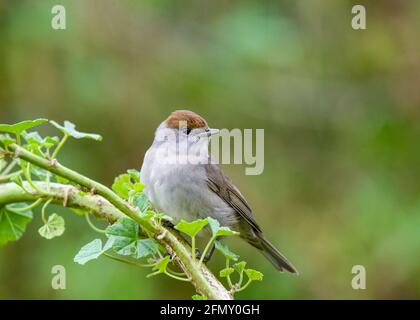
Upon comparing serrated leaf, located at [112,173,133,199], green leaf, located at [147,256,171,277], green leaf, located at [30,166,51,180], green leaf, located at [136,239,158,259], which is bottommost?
green leaf, located at [147,256,171,277]

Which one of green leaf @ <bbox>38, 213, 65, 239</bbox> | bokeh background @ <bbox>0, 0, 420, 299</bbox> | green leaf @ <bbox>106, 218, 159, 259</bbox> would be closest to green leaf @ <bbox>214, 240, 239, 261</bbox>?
green leaf @ <bbox>106, 218, 159, 259</bbox>

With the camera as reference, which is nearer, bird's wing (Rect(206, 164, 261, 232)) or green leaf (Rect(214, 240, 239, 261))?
green leaf (Rect(214, 240, 239, 261))

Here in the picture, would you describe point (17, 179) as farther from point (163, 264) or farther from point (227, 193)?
point (227, 193)

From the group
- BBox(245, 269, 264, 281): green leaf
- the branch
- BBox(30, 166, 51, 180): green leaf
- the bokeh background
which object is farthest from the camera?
the bokeh background

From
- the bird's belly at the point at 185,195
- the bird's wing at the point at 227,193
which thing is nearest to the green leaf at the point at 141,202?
the bird's belly at the point at 185,195

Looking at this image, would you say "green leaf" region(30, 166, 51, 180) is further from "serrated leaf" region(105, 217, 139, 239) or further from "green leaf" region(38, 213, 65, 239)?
"serrated leaf" region(105, 217, 139, 239)

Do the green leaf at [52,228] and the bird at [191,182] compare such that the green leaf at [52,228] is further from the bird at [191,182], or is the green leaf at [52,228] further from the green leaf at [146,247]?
the bird at [191,182]

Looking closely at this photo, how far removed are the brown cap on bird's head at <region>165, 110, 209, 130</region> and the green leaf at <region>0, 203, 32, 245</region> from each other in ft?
5.89

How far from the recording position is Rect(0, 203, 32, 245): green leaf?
2449 millimetres

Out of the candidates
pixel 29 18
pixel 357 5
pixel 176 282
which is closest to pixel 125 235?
pixel 176 282

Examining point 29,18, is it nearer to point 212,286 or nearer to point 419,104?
point 419,104

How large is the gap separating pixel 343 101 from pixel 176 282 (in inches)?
102

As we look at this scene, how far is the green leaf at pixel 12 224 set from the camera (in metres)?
2.45

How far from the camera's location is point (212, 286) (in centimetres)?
193
